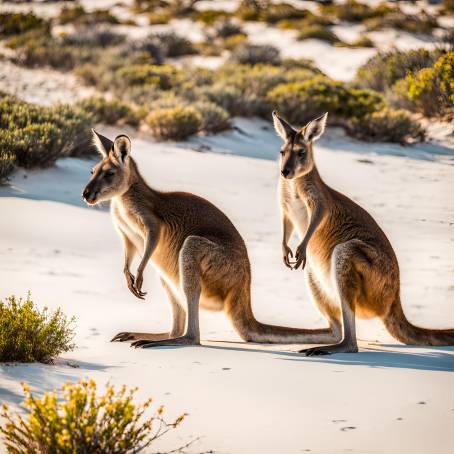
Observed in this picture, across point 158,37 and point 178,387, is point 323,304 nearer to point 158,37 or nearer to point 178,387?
point 178,387

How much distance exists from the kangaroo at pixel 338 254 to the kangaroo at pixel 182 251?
1.24ft

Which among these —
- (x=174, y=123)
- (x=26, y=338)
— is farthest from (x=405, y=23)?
(x=26, y=338)

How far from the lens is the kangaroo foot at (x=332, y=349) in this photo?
5465 mm

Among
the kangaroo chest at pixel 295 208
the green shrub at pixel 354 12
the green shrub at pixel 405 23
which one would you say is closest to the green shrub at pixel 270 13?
the green shrub at pixel 354 12

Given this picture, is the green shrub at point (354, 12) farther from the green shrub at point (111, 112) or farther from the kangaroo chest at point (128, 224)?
the kangaroo chest at point (128, 224)

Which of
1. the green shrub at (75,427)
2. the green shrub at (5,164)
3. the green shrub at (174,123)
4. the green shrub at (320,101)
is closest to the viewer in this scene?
the green shrub at (75,427)

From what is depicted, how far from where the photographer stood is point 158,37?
105ft

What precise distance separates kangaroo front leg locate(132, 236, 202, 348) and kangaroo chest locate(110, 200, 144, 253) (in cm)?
50

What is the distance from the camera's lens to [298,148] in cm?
620

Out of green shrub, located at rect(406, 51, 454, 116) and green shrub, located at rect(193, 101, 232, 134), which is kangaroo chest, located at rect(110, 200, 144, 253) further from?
green shrub, located at rect(193, 101, 232, 134)

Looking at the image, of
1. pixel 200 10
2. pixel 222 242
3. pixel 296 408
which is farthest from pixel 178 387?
pixel 200 10

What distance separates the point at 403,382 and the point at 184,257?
6.12ft

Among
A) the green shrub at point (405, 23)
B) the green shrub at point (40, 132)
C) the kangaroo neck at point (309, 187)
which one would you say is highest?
the green shrub at point (405, 23)

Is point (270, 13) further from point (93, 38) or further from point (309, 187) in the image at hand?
point (309, 187)
